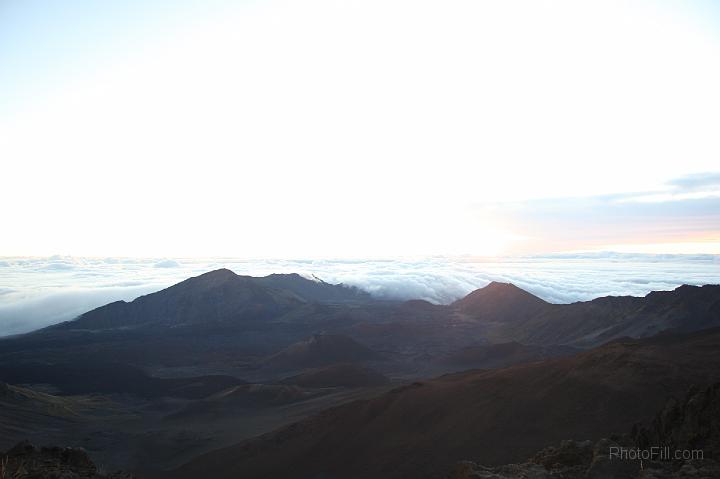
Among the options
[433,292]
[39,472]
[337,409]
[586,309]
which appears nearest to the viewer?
[39,472]

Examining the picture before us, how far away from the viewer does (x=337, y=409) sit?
31.1 meters

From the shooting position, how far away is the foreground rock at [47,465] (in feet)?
37.7

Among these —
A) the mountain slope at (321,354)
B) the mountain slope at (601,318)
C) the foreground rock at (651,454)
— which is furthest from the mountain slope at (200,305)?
the foreground rock at (651,454)

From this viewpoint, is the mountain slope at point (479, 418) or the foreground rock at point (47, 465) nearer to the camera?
the foreground rock at point (47, 465)

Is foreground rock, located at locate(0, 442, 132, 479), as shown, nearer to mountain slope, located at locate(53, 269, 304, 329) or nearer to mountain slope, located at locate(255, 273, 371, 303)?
mountain slope, located at locate(53, 269, 304, 329)

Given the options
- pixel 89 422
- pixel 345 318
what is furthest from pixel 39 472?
pixel 345 318

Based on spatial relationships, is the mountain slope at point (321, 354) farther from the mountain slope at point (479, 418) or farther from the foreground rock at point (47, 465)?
the foreground rock at point (47, 465)

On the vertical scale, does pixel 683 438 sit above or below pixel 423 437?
above

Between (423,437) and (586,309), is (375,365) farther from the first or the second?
(423,437)

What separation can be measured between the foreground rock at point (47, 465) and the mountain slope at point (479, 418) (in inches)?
473

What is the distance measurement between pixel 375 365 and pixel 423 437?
49472 mm

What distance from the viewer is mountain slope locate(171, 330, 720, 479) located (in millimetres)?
21719

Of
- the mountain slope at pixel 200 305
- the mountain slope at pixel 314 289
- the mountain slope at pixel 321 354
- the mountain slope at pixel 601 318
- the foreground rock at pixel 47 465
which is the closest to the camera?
the foreground rock at pixel 47 465

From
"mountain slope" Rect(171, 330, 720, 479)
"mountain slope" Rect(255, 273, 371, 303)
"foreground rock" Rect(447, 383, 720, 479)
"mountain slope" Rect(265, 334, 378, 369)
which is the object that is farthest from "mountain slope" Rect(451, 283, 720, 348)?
"mountain slope" Rect(255, 273, 371, 303)
